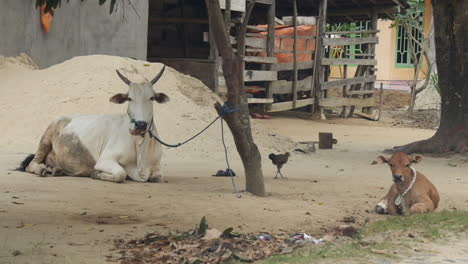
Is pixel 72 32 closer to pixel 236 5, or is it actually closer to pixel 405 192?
pixel 236 5

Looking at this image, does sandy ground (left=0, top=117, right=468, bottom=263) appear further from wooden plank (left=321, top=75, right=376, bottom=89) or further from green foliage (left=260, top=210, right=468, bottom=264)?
wooden plank (left=321, top=75, right=376, bottom=89)

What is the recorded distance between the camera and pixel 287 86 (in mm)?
21344

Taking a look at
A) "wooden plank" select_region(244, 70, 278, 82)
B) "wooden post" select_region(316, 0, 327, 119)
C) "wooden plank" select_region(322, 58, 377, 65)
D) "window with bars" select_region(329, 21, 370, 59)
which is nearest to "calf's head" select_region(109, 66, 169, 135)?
"wooden plank" select_region(244, 70, 278, 82)

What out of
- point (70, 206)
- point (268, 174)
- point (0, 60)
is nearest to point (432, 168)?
point (268, 174)

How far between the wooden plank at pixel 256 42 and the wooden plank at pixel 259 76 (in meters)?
0.70

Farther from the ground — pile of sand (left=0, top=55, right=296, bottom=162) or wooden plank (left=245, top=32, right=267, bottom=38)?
wooden plank (left=245, top=32, right=267, bottom=38)

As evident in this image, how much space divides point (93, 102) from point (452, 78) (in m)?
6.35

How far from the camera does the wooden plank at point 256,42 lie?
19719 mm

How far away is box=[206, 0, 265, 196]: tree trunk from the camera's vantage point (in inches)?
342

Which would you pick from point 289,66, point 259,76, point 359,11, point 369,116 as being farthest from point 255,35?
point 369,116

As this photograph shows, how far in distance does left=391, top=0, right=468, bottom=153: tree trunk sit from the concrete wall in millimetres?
5572

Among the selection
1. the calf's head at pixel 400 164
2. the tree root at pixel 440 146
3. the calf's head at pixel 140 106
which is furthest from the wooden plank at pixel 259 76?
the calf's head at pixel 400 164

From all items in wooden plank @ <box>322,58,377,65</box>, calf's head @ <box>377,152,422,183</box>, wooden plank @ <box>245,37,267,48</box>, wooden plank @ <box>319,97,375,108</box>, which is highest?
wooden plank @ <box>245,37,267,48</box>

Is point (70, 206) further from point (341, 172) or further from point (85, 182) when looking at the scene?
point (341, 172)
